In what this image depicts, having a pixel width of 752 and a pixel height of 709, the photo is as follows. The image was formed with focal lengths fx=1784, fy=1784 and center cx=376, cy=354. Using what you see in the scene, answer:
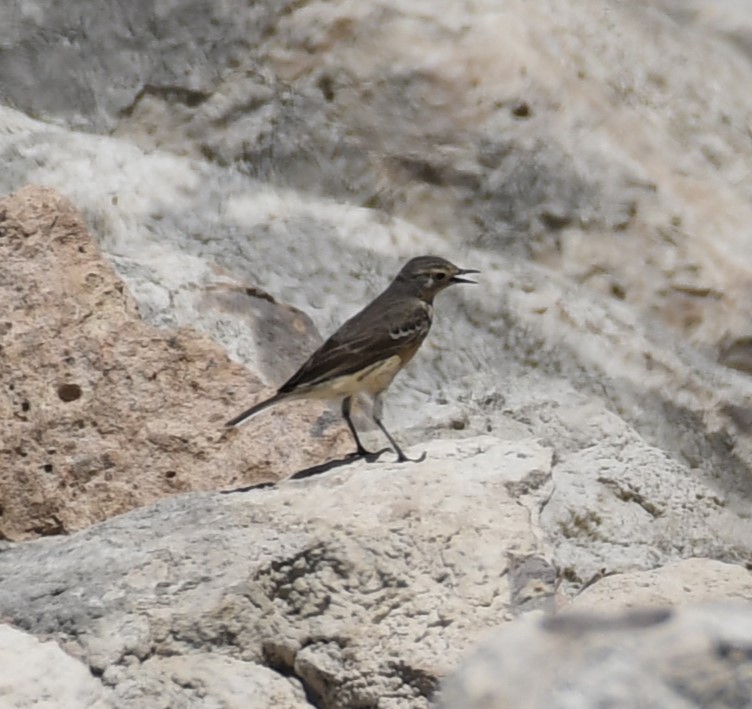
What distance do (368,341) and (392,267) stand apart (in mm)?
776

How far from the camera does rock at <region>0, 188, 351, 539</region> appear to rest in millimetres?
7082

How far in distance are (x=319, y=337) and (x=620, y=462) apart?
1506 millimetres

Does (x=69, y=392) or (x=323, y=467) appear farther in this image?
(x=69, y=392)

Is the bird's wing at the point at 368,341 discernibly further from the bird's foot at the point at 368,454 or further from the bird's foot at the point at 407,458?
the bird's foot at the point at 407,458

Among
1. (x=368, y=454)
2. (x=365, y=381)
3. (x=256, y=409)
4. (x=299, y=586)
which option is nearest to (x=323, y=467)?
(x=368, y=454)

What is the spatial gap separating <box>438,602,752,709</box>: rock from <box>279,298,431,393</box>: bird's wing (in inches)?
166

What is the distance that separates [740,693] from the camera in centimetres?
307

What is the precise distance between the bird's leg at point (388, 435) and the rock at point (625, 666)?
3.41 m

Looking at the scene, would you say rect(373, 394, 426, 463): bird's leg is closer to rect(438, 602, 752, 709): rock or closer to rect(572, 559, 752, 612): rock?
rect(572, 559, 752, 612): rock

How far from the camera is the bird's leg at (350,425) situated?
23.8 ft

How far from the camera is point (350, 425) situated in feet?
25.1

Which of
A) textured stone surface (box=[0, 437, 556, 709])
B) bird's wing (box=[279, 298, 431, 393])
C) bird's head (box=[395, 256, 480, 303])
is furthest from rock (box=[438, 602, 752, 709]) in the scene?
bird's head (box=[395, 256, 480, 303])

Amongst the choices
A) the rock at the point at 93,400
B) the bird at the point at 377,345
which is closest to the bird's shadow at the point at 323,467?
the bird at the point at 377,345

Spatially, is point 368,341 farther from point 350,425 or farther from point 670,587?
point 670,587
